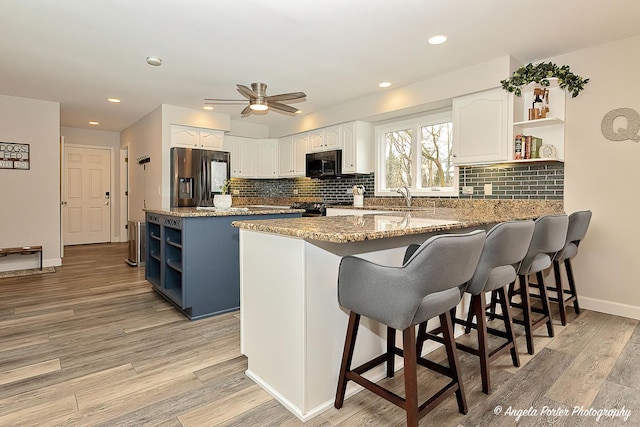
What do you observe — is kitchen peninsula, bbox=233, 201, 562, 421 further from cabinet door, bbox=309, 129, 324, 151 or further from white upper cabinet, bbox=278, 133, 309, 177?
white upper cabinet, bbox=278, 133, 309, 177

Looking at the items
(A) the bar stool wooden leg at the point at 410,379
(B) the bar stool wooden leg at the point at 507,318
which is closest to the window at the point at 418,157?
(B) the bar stool wooden leg at the point at 507,318

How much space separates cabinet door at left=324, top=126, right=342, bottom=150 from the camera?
17.7 feet

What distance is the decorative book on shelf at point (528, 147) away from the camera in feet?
11.1

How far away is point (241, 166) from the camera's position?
21.2 ft

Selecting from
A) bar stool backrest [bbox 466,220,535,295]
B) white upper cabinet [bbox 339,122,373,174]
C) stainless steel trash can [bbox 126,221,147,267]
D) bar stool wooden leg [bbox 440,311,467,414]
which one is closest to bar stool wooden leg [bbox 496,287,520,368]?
bar stool backrest [bbox 466,220,535,295]

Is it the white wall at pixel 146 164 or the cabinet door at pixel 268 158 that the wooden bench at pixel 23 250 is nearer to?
the white wall at pixel 146 164

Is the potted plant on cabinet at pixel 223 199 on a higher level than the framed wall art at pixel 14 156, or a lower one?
lower

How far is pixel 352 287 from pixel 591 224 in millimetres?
2965

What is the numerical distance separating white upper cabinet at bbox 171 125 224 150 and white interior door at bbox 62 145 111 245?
3.17 meters

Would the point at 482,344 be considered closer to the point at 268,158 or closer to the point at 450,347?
the point at 450,347

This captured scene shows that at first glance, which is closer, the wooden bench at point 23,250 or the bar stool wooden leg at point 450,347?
the bar stool wooden leg at point 450,347

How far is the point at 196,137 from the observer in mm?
5602

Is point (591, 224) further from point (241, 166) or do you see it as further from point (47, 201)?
point (47, 201)

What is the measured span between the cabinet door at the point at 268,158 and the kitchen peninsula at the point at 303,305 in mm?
4688
